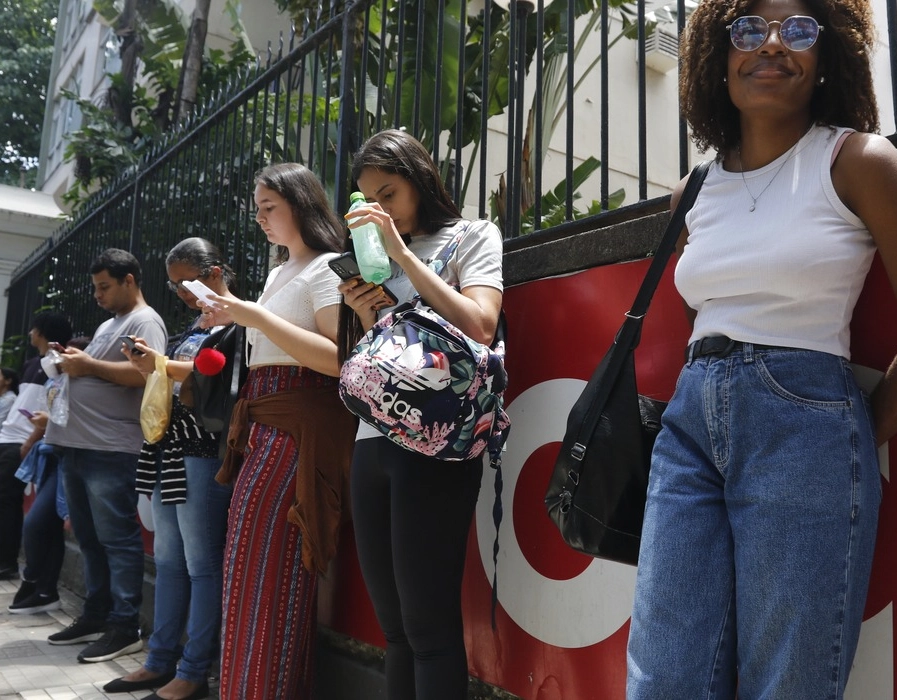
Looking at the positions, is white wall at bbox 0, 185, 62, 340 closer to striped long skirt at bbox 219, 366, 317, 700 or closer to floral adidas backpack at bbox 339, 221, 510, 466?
striped long skirt at bbox 219, 366, 317, 700

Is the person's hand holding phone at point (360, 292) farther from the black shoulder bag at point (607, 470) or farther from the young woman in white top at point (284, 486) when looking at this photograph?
the black shoulder bag at point (607, 470)

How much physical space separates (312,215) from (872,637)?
2.24 m

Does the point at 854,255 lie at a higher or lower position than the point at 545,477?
→ higher

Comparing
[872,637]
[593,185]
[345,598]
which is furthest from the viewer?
[593,185]

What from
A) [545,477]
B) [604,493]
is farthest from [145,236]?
[604,493]

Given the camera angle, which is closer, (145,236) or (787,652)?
(787,652)

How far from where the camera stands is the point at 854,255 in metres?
1.55

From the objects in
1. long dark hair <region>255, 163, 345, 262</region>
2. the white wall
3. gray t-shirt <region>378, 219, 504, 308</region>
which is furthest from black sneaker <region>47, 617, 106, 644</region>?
the white wall

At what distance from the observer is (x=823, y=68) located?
1729mm

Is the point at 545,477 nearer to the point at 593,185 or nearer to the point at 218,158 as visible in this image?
the point at 218,158

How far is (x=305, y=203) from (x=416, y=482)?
1.36 m

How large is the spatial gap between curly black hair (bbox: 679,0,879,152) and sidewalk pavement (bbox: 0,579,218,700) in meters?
3.12

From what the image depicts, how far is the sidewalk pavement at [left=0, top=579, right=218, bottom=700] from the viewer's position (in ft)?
12.8

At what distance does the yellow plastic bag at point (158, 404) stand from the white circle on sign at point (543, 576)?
5.34ft
